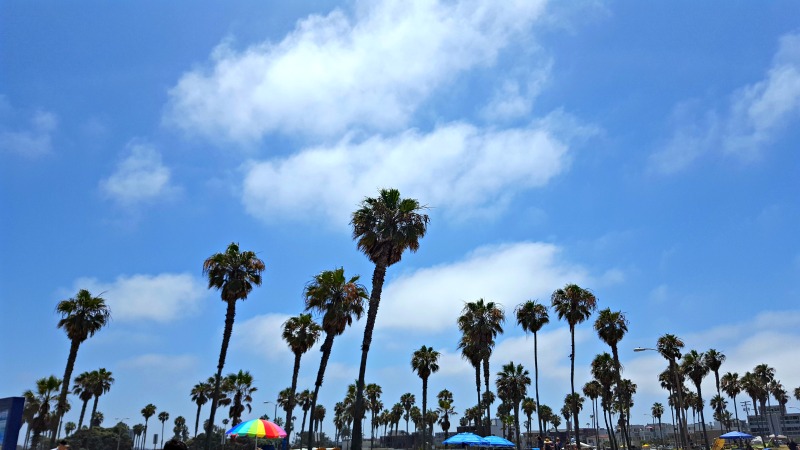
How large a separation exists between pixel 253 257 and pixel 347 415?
Result: 205 feet

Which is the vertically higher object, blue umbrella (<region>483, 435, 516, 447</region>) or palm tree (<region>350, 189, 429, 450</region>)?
palm tree (<region>350, 189, 429, 450</region>)

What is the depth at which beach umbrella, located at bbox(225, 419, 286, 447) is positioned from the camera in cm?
1995

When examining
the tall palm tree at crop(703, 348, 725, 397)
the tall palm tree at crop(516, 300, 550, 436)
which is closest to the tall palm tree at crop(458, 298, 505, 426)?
the tall palm tree at crop(516, 300, 550, 436)

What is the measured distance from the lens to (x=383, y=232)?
1240 inches

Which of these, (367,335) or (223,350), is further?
(223,350)

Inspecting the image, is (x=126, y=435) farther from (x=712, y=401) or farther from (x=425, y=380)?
(x=712, y=401)

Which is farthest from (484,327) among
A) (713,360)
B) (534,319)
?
(713,360)

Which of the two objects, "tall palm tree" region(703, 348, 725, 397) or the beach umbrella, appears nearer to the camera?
the beach umbrella

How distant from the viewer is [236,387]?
67125 millimetres

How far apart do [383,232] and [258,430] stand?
14.0m

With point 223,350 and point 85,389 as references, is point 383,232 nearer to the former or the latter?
point 223,350

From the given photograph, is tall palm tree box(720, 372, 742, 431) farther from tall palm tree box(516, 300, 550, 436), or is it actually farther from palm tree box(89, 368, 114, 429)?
palm tree box(89, 368, 114, 429)

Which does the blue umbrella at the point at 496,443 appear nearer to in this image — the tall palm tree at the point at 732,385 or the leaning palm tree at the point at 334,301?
the leaning palm tree at the point at 334,301

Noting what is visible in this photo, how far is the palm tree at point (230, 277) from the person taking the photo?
3981 centimetres
